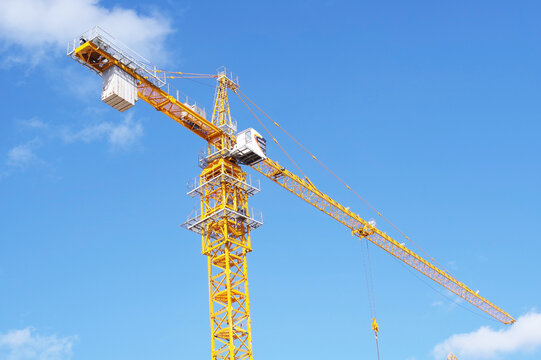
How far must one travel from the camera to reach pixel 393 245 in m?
81.7

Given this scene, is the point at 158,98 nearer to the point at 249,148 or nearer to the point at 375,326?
the point at 249,148

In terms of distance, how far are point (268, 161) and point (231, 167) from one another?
6.31 metres

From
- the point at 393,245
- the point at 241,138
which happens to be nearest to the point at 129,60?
the point at 241,138

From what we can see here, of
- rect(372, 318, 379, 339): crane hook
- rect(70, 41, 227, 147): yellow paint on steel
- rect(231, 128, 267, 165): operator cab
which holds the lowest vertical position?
rect(372, 318, 379, 339): crane hook

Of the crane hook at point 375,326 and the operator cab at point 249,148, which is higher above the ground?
the operator cab at point 249,148

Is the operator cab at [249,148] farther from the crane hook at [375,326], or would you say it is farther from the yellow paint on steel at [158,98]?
the crane hook at [375,326]

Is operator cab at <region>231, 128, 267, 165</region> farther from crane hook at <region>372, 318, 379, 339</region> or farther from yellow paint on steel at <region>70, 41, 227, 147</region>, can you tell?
crane hook at <region>372, 318, 379, 339</region>

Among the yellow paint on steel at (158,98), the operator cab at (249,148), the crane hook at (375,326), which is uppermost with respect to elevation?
the yellow paint on steel at (158,98)

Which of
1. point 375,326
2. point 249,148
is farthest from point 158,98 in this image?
point 375,326

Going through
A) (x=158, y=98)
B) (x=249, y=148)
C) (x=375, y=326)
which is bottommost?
(x=375, y=326)

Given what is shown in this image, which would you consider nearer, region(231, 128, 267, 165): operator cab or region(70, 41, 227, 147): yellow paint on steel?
region(70, 41, 227, 147): yellow paint on steel

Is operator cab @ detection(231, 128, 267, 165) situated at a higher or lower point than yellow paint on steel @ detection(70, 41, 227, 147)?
lower

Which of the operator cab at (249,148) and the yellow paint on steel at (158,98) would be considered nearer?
the yellow paint on steel at (158,98)

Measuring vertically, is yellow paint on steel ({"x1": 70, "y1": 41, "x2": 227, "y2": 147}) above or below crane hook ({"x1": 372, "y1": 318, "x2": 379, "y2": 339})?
above
